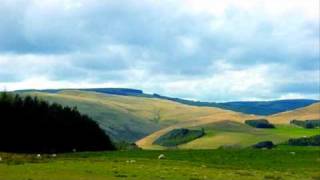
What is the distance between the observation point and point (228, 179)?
143 feet

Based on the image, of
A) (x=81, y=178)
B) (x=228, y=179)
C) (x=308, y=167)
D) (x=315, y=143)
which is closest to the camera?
(x=81, y=178)

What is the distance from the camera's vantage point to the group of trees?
Answer: 89.2m

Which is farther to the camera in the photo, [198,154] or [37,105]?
[37,105]

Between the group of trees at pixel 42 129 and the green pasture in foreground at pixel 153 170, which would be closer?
the green pasture in foreground at pixel 153 170

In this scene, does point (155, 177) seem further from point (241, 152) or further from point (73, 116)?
point (73, 116)

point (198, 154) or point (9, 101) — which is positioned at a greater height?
point (9, 101)

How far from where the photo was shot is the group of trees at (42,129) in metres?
89.2

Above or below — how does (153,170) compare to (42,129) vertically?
below

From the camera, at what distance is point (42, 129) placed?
303 feet

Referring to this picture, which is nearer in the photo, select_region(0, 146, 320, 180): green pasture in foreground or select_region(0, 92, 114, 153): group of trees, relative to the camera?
select_region(0, 146, 320, 180): green pasture in foreground

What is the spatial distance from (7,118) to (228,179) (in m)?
52.5

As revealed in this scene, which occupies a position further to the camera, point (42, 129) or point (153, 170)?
point (42, 129)

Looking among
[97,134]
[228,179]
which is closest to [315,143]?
[97,134]

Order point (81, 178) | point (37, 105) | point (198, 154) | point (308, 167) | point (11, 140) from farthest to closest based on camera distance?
point (37, 105), point (11, 140), point (198, 154), point (308, 167), point (81, 178)
